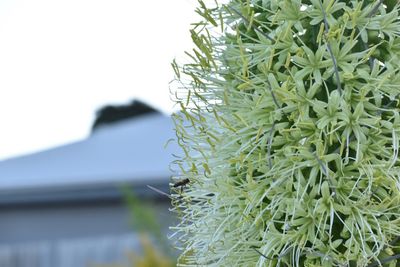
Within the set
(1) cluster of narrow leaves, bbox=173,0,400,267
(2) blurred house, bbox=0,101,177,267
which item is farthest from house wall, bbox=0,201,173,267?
(1) cluster of narrow leaves, bbox=173,0,400,267

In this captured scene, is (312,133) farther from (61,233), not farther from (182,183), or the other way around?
(61,233)

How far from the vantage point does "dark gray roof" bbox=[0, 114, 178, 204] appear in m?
12.6

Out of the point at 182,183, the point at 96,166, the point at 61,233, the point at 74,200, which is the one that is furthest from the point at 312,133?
the point at 96,166

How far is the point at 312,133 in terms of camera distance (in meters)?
2.26

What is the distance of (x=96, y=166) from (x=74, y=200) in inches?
66.8

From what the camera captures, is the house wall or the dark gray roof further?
the dark gray roof

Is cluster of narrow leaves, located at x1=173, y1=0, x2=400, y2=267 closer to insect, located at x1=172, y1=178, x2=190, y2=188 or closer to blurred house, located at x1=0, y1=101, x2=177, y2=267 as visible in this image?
insect, located at x1=172, y1=178, x2=190, y2=188

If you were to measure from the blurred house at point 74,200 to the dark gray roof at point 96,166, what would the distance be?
1 cm

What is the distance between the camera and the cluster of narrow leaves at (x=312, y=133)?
7.31ft

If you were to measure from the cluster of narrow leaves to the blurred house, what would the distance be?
849 centimetres

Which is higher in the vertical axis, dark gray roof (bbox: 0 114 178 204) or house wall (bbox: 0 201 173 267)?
dark gray roof (bbox: 0 114 178 204)

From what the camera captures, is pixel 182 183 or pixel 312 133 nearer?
pixel 312 133

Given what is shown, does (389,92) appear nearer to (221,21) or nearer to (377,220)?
(377,220)

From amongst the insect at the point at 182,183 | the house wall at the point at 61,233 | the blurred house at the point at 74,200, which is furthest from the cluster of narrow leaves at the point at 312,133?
the house wall at the point at 61,233
